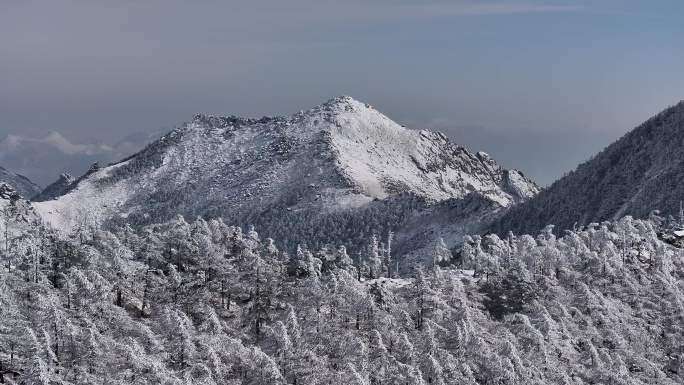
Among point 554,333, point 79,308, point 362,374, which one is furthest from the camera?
point 554,333

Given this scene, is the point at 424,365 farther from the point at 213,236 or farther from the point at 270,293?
the point at 213,236

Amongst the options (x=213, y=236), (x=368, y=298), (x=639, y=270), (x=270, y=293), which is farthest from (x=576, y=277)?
(x=213, y=236)

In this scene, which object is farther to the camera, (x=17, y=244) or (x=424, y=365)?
(x=17, y=244)

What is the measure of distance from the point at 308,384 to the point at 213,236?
179 ft

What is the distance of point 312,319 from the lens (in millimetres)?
74562

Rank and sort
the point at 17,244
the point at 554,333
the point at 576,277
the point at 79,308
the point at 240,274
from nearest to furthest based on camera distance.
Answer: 1. the point at 79,308
2. the point at 554,333
3. the point at 240,274
4. the point at 576,277
5. the point at 17,244

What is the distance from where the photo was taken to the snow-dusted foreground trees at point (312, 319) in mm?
59250

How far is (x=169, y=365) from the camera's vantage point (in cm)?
6275

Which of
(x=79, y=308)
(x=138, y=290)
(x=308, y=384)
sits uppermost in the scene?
(x=138, y=290)

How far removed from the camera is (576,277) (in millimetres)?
96062

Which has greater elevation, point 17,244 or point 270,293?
point 17,244

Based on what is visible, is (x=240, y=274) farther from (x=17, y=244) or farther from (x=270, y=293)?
(x=17, y=244)

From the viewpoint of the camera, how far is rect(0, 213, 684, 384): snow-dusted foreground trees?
59250 millimetres

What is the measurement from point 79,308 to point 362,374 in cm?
2941
